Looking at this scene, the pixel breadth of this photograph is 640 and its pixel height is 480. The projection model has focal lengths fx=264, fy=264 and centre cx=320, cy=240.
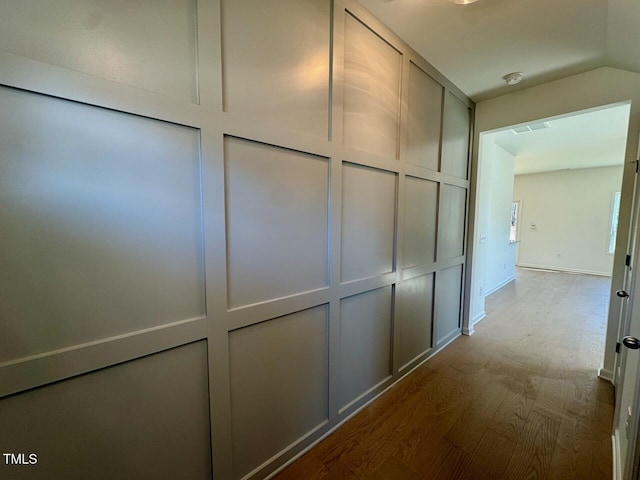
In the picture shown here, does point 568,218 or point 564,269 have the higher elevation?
point 568,218

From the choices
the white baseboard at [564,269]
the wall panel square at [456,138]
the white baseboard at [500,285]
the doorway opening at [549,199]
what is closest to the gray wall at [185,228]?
the wall panel square at [456,138]

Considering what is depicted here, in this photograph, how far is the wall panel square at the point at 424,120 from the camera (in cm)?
211

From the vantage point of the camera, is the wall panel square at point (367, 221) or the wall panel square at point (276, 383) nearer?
the wall panel square at point (276, 383)

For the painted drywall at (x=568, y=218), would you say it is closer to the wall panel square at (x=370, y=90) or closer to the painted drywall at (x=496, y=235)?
the painted drywall at (x=496, y=235)

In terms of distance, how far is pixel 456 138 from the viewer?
8.77ft

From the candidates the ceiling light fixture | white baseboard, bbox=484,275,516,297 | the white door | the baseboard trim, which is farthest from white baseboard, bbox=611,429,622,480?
white baseboard, bbox=484,275,516,297

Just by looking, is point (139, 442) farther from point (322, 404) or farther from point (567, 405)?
point (567, 405)

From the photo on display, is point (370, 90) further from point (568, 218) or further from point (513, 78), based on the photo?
point (568, 218)

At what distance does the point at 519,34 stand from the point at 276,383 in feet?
8.69

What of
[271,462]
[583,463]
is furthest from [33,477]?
[583,463]

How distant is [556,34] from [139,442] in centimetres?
318

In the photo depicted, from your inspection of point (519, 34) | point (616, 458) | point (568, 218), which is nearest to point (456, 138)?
point (519, 34)

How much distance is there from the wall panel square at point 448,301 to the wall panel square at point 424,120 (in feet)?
3.72

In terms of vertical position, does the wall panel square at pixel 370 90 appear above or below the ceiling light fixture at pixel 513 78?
below
